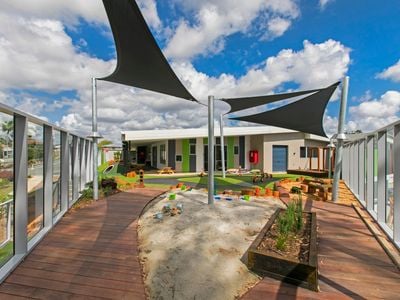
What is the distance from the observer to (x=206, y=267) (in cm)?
249

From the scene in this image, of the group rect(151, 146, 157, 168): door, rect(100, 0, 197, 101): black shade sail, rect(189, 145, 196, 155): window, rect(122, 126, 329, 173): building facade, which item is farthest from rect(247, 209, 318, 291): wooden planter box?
rect(151, 146, 157, 168): door

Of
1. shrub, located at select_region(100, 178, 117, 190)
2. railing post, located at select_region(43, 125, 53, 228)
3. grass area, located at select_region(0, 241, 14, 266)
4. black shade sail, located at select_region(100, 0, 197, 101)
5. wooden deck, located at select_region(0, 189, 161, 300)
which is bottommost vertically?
wooden deck, located at select_region(0, 189, 161, 300)

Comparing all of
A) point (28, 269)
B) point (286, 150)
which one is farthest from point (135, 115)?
point (28, 269)

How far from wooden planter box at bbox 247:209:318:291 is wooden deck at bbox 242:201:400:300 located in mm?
61

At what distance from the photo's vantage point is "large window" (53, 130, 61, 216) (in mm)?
4113

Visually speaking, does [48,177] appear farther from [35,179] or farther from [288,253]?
[288,253]

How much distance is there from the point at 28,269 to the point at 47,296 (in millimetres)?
683

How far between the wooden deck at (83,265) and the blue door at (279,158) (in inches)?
459

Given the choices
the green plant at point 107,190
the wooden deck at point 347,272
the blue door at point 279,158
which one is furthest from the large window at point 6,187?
the blue door at point 279,158

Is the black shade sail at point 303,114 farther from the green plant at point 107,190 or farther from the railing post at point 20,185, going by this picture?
the railing post at point 20,185

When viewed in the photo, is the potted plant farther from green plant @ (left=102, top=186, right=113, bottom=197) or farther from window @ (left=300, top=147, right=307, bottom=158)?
window @ (left=300, top=147, right=307, bottom=158)

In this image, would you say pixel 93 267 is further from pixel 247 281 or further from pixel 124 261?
pixel 247 281

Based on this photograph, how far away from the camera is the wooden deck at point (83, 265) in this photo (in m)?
2.12

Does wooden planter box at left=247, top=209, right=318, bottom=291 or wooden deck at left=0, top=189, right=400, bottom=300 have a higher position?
wooden planter box at left=247, top=209, right=318, bottom=291
